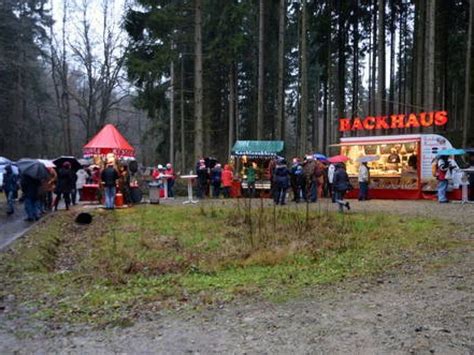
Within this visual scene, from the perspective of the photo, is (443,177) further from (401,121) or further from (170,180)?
(170,180)

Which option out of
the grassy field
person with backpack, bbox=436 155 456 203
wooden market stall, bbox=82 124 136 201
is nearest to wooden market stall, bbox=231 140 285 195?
wooden market stall, bbox=82 124 136 201

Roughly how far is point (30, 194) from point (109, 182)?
2.74 metres

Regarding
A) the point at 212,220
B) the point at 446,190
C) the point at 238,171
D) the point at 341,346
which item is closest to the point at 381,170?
the point at 446,190

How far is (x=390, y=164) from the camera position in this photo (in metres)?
24.5

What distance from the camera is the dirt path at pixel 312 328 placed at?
5.57m

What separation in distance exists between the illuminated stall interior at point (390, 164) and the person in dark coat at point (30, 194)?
48.0 feet

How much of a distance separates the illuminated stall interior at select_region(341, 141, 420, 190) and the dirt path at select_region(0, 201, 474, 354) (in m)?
16.1

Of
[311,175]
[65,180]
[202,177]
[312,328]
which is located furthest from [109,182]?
[312,328]

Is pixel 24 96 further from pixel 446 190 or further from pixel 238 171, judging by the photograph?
pixel 446 190

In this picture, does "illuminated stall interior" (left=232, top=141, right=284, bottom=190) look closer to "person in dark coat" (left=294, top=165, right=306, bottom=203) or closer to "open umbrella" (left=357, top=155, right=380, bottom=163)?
"open umbrella" (left=357, top=155, right=380, bottom=163)

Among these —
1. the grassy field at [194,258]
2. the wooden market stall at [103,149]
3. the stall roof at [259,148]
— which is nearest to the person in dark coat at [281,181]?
the grassy field at [194,258]

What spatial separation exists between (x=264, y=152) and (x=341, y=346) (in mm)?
22430

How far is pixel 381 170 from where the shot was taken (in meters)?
25.0

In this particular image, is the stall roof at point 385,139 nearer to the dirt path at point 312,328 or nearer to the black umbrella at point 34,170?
the black umbrella at point 34,170
